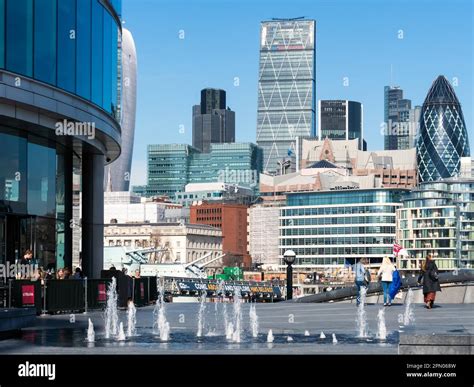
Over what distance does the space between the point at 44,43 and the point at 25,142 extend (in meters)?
3.50

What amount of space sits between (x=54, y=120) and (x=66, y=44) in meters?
2.75

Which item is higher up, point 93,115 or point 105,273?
point 93,115

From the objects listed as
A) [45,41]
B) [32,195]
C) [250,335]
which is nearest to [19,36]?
[45,41]

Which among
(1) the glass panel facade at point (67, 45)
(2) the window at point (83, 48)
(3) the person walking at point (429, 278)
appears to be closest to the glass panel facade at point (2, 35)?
(1) the glass panel facade at point (67, 45)

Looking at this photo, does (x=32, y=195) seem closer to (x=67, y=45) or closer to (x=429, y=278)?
(x=67, y=45)

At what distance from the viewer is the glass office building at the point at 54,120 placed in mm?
36156

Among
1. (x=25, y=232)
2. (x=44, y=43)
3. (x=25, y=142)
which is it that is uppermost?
(x=44, y=43)

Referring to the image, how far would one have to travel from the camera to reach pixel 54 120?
3881cm

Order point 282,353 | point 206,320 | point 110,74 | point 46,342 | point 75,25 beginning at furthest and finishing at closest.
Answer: point 110,74 → point 75,25 → point 206,320 → point 46,342 → point 282,353

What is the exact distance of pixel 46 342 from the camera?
832 inches

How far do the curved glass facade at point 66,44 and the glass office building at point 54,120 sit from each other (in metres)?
0.03

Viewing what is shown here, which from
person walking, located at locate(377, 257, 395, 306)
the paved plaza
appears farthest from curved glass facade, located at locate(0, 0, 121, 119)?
person walking, located at locate(377, 257, 395, 306)
